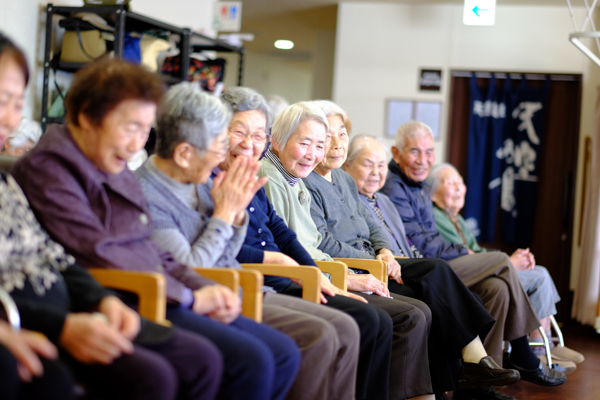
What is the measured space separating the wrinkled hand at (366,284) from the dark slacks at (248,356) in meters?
0.86

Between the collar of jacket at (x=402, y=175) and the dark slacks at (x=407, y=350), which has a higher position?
the collar of jacket at (x=402, y=175)

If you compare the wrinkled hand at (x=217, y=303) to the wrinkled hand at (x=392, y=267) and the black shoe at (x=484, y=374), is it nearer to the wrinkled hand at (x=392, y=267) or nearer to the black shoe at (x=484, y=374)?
the wrinkled hand at (x=392, y=267)

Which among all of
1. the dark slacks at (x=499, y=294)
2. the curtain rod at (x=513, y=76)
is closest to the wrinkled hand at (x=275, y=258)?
the dark slacks at (x=499, y=294)

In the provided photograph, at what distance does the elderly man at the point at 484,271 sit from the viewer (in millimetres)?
3232

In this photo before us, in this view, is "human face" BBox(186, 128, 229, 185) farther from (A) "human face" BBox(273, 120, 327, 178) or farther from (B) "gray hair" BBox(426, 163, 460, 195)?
(B) "gray hair" BBox(426, 163, 460, 195)

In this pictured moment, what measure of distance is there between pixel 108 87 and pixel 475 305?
73.3 inches

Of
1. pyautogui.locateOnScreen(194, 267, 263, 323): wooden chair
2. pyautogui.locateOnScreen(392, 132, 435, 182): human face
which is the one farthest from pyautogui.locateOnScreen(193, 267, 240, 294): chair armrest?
pyautogui.locateOnScreen(392, 132, 435, 182): human face

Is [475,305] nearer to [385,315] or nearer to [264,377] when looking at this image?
[385,315]

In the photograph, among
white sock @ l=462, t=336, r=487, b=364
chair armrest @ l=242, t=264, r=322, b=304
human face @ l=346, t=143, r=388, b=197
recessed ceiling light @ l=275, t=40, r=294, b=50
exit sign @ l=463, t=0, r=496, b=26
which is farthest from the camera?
recessed ceiling light @ l=275, t=40, r=294, b=50

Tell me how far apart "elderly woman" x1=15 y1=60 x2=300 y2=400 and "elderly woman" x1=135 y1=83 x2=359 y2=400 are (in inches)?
4.8

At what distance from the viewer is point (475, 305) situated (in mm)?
2723

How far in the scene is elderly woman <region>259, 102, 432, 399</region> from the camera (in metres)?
2.36

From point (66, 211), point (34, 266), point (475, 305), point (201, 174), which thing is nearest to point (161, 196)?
point (201, 174)

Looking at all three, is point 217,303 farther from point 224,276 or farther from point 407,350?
point 407,350
